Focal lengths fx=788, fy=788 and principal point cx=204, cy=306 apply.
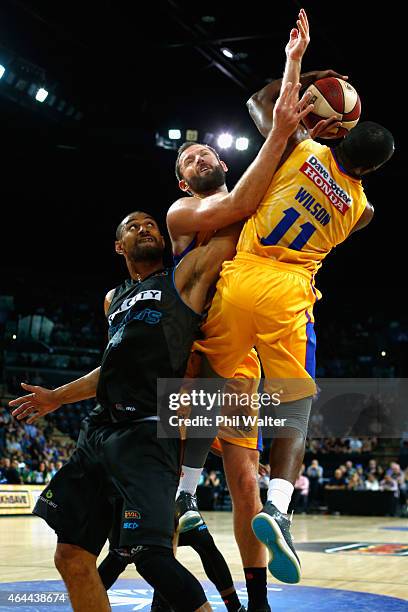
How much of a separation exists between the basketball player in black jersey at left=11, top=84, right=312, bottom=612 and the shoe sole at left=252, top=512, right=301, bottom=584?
325mm

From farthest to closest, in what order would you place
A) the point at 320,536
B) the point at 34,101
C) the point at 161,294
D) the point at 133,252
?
the point at 34,101 → the point at 320,536 → the point at 133,252 → the point at 161,294

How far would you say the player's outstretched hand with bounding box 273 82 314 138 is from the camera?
3254 millimetres

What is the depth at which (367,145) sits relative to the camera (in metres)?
3.25

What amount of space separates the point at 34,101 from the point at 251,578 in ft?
37.6

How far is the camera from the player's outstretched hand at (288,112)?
10.7 feet

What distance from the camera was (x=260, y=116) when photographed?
3.58 metres

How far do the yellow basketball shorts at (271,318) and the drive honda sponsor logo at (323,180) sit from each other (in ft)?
1.10

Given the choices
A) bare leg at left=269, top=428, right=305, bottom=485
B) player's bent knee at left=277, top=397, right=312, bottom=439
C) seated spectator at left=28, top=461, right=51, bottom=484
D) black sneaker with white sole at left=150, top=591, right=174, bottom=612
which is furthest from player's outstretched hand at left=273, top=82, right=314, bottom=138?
seated spectator at left=28, top=461, right=51, bottom=484

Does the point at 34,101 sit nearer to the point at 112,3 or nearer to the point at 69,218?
the point at 112,3

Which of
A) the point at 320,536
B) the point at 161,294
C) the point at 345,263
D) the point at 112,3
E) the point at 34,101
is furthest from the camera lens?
the point at 345,263

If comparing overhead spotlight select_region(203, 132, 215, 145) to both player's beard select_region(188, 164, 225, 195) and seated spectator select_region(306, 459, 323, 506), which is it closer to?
seated spectator select_region(306, 459, 323, 506)

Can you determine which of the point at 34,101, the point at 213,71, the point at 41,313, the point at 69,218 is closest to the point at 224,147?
the point at 213,71

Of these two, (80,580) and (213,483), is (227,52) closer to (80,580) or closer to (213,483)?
(213,483)

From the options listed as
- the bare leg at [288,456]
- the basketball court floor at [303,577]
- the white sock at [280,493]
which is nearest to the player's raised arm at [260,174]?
the bare leg at [288,456]
